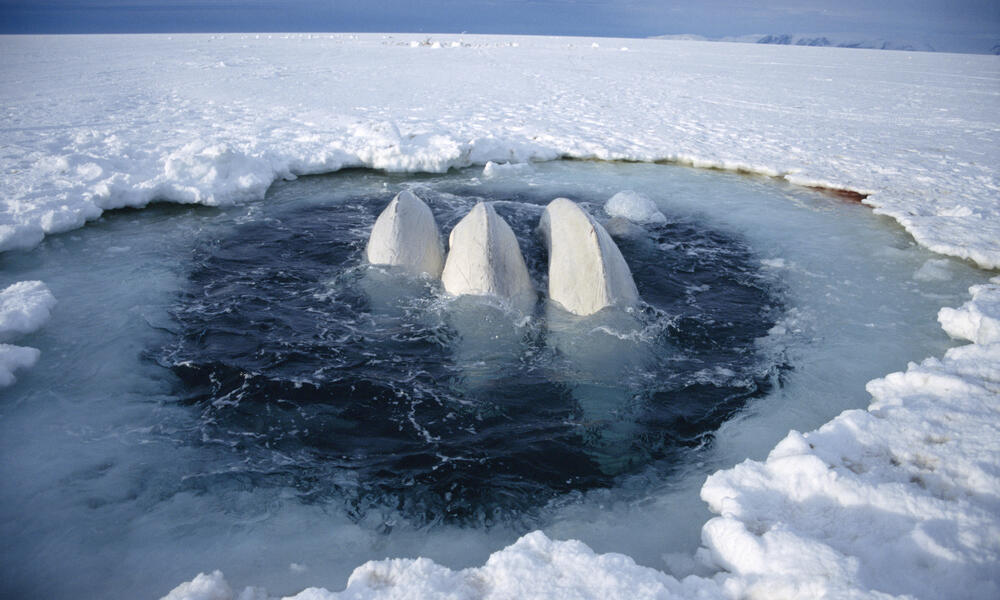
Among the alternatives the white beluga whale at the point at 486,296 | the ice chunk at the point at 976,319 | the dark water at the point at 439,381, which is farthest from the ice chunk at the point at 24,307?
the ice chunk at the point at 976,319

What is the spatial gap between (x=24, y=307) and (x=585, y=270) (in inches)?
240

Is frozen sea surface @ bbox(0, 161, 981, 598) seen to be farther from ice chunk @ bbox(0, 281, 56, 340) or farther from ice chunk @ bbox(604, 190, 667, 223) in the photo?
ice chunk @ bbox(604, 190, 667, 223)

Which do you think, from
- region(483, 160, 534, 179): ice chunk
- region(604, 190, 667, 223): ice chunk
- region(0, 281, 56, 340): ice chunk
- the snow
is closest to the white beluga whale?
the snow

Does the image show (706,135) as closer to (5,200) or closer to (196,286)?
(196,286)

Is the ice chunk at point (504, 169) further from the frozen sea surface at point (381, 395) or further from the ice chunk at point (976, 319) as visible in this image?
the ice chunk at point (976, 319)

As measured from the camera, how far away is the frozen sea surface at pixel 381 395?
12.3 ft

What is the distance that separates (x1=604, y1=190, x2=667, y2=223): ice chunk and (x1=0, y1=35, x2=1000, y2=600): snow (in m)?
3.92

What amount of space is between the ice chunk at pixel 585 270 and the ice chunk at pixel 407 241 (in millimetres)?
1556

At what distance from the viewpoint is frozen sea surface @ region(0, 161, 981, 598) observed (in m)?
3.75

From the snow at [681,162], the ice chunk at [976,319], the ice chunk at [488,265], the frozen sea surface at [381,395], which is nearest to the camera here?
the snow at [681,162]

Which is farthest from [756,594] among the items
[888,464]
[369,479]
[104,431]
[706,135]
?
[706,135]

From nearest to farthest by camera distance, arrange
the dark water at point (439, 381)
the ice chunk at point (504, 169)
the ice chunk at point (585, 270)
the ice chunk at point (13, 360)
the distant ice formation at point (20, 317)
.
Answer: the dark water at point (439, 381) < the ice chunk at point (13, 360) < the distant ice formation at point (20, 317) < the ice chunk at point (585, 270) < the ice chunk at point (504, 169)

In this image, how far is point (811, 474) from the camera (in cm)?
354

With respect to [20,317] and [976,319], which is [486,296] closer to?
[20,317]
